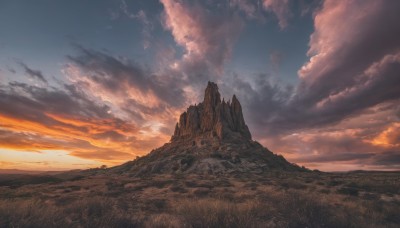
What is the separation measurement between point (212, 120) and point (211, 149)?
3399 centimetres

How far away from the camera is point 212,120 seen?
457 ft

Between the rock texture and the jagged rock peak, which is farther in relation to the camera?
the jagged rock peak

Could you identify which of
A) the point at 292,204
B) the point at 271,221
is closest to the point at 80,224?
the point at 271,221

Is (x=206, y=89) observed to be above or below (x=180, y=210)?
above

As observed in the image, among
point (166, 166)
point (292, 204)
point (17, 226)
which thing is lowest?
point (17, 226)

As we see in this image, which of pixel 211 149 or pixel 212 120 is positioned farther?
pixel 212 120

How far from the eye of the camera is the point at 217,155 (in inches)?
3684

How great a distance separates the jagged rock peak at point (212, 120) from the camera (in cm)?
13100

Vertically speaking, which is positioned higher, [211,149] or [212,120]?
[212,120]

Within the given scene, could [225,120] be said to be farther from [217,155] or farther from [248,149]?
[217,155]

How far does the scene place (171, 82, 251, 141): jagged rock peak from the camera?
131 meters

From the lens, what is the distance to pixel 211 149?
107438mm

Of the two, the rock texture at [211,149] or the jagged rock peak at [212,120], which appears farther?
the jagged rock peak at [212,120]

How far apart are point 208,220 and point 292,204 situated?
185 inches
